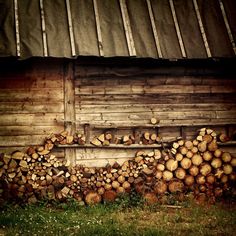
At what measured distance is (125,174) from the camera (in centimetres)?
721

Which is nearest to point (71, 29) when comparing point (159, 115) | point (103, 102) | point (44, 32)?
point (44, 32)

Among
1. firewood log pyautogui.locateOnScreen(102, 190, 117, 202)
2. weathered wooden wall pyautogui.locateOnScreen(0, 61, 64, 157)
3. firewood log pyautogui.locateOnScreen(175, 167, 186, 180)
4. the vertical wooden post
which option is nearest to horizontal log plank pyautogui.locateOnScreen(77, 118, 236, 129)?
the vertical wooden post

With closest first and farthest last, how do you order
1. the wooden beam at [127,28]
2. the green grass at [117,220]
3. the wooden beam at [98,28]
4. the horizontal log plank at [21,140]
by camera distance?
the green grass at [117,220] < the wooden beam at [98,28] < the wooden beam at [127,28] < the horizontal log plank at [21,140]

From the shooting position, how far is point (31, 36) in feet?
22.1

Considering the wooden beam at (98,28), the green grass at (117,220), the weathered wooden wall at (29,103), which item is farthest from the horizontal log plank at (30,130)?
the wooden beam at (98,28)

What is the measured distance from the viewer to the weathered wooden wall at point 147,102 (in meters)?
7.45

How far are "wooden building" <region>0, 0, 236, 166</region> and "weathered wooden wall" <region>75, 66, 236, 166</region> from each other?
0.08 ft

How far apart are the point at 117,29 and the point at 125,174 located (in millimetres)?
3216

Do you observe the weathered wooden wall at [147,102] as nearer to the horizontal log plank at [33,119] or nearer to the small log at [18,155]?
the horizontal log plank at [33,119]

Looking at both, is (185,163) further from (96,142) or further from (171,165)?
(96,142)

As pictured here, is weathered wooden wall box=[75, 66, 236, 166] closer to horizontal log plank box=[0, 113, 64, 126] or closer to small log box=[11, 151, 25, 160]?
horizontal log plank box=[0, 113, 64, 126]

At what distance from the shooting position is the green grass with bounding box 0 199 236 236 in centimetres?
542

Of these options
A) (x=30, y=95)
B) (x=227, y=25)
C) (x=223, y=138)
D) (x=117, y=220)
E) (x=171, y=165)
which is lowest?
(x=117, y=220)

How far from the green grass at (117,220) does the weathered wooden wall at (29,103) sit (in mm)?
1547
